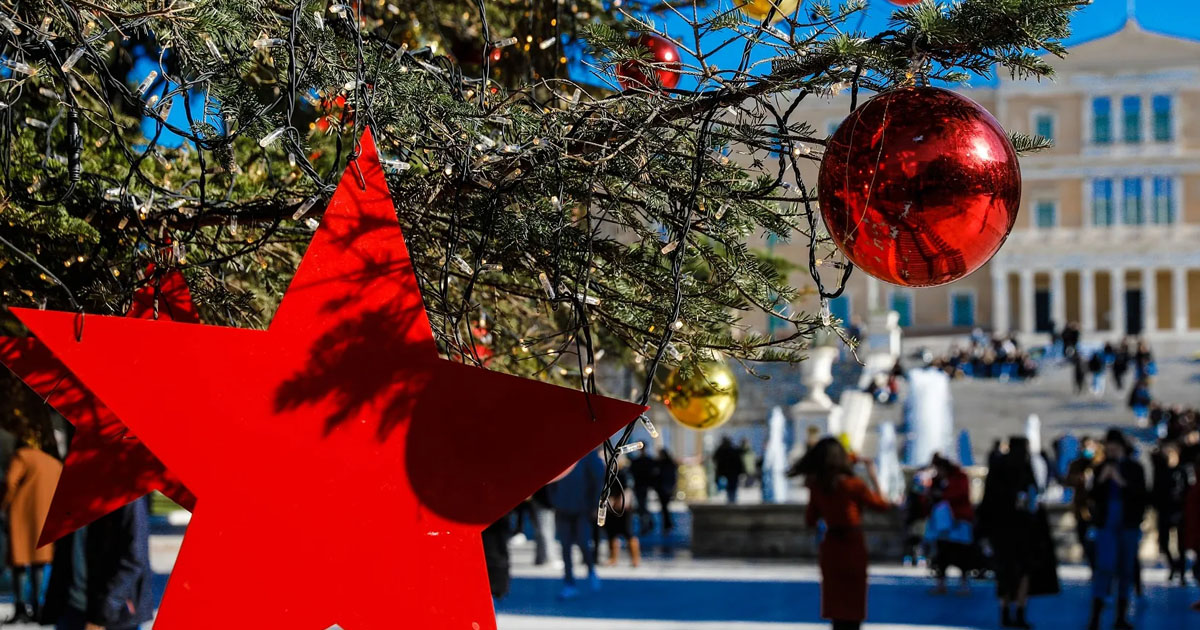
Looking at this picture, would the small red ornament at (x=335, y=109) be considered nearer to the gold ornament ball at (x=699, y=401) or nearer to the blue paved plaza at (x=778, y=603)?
the gold ornament ball at (x=699, y=401)

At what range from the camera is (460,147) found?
3.04 meters

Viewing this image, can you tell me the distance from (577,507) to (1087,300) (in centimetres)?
4915

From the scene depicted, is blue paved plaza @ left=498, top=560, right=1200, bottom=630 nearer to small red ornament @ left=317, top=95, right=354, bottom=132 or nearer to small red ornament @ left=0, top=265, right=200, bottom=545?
small red ornament @ left=0, top=265, right=200, bottom=545

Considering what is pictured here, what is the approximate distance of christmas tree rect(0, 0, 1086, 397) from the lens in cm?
274

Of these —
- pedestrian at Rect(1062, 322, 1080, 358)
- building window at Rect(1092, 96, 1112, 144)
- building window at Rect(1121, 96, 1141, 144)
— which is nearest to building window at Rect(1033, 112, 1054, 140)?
building window at Rect(1092, 96, 1112, 144)

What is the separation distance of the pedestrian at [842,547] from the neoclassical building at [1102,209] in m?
48.4

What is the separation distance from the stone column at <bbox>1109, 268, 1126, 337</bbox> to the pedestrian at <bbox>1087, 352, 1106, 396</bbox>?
68.1 feet

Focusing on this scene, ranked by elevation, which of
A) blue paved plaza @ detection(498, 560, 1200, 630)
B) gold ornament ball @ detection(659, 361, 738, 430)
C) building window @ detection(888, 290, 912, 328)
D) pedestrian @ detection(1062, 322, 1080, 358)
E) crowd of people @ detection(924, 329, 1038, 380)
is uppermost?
building window @ detection(888, 290, 912, 328)

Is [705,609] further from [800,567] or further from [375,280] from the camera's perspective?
[375,280]

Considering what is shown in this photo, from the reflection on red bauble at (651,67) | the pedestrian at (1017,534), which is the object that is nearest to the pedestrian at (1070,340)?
the pedestrian at (1017,534)

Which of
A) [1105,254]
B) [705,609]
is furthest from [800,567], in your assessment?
[1105,254]

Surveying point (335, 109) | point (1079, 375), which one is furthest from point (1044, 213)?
point (335, 109)

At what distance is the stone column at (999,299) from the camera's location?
56000 millimetres

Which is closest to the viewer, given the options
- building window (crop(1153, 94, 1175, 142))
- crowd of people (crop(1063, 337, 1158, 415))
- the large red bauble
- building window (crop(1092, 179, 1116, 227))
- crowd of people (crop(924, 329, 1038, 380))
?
the large red bauble
